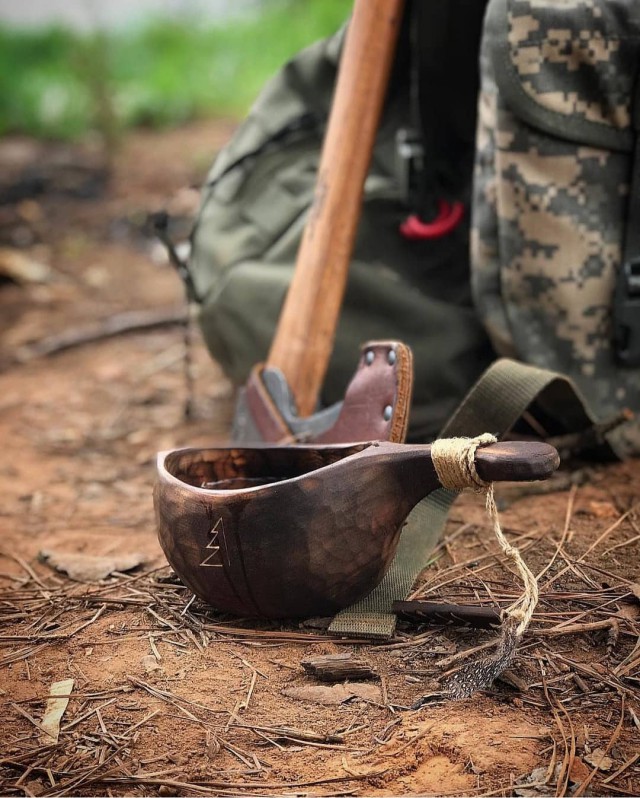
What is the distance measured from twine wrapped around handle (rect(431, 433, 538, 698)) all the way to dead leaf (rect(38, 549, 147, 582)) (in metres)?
0.80

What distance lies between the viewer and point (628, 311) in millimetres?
2225

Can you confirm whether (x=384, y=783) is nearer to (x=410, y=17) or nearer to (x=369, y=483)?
(x=369, y=483)

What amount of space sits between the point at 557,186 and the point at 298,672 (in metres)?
1.29

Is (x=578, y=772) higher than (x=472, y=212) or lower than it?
lower

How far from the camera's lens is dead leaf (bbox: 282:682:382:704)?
1479 millimetres

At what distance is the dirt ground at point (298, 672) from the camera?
133cm

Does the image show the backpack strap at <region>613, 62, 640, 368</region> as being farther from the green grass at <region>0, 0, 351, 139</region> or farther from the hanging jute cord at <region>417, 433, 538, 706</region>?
the green grass at <region>0, 0, 351, 139</region>

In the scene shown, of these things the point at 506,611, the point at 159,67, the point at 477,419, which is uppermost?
the point at 159,67

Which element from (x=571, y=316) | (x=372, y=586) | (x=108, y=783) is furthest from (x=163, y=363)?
(x=108, y=783)

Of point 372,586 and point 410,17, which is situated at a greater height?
point 410,17

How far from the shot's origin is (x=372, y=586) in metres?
1.65

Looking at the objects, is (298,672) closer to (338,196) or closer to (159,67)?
(338,196)

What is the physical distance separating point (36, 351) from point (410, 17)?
2.04 m

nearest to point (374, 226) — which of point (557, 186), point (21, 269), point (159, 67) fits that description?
point (557, 186)
